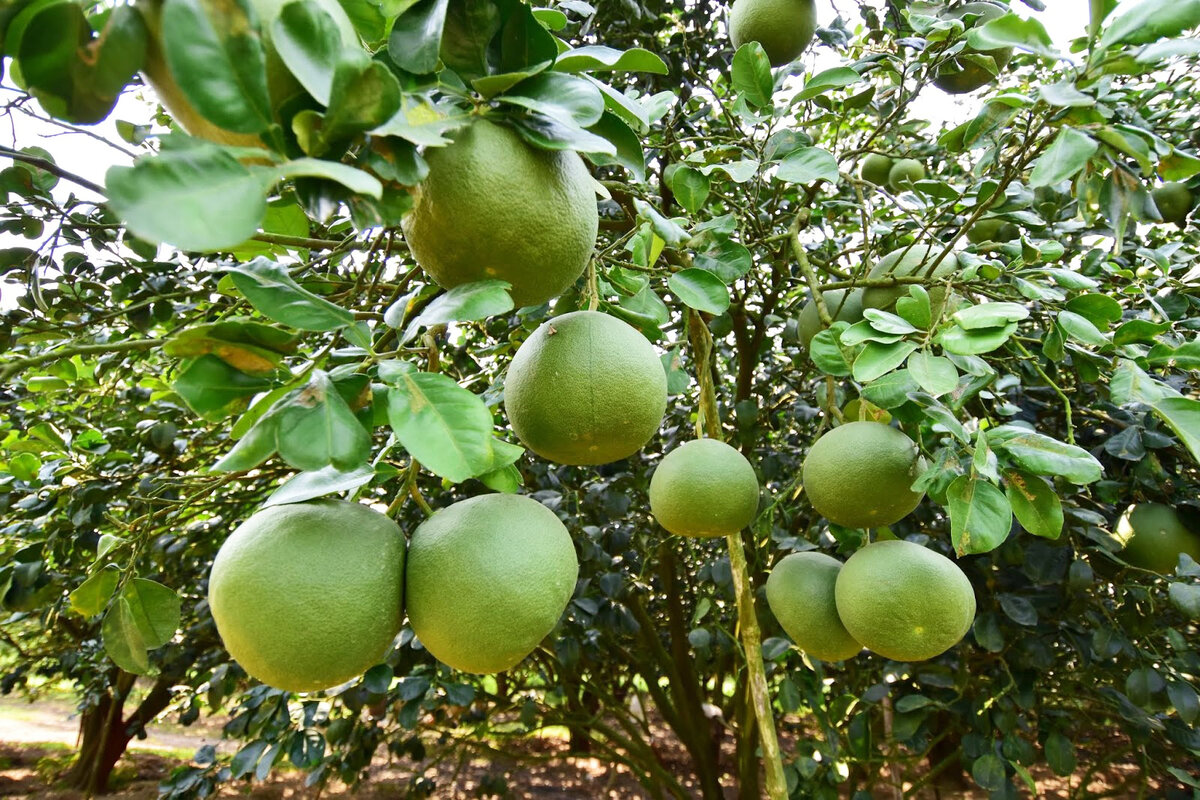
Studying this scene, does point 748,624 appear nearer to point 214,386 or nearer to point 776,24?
point 214,386

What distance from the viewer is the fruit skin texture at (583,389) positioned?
3.11 ft

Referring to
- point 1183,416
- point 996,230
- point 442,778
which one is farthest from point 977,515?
point 442,778

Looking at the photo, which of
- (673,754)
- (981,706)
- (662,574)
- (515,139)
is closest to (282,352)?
(515,139)

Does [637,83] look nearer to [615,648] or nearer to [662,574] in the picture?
[662,574]

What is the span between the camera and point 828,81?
4.26ft

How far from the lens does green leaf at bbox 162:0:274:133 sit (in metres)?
0.45

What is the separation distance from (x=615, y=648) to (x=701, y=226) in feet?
9.01

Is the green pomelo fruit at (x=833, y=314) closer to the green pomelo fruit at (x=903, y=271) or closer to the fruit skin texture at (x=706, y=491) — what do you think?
the green pomelo fruit at (x=903, y=271)

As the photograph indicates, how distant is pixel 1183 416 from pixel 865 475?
454mm

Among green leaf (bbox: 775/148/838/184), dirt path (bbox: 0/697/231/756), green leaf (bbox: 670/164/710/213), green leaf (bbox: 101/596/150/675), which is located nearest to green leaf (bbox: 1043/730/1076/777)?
green leaf (bbox: 775/148/838/184)

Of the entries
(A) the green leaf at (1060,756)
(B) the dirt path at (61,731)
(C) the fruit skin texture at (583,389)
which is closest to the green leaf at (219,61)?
(C) the fruit skin texture at (583,389)

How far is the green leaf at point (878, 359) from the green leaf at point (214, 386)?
2.63 feet

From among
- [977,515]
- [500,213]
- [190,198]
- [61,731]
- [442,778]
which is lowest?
[61,731]

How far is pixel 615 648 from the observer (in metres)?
3.51
